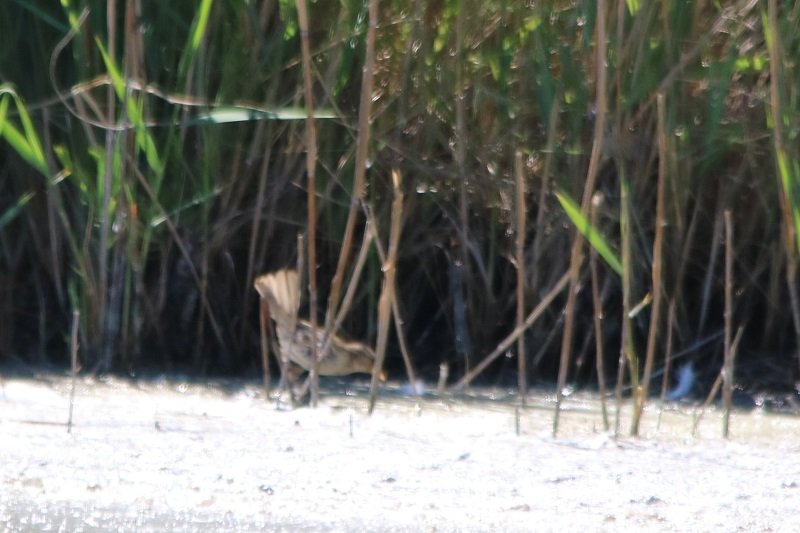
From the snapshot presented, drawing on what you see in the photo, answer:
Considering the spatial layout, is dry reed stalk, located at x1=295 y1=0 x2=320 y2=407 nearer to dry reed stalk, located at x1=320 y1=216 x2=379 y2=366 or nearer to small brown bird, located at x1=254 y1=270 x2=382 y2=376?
dry reed stalk, located at x1=320 y1=216 x2=379 y2=366

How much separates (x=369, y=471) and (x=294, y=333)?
81cm

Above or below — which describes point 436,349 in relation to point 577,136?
below

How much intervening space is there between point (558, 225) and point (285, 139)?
798mm

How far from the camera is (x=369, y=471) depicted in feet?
8.50

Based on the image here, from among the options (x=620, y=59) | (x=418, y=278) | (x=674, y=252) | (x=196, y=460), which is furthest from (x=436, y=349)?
(x=196, y=460)

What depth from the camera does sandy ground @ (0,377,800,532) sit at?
7.71 feet

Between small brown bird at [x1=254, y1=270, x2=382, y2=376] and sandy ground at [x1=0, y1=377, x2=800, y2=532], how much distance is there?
0.65ft

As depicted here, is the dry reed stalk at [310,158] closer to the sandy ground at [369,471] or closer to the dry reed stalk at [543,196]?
the sandy ground at [369,471]

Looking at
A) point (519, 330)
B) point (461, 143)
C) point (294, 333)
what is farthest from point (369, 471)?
point (461, 143)

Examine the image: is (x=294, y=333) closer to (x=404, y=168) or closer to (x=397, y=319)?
(x=397, y=319)

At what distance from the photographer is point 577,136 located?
3.66m

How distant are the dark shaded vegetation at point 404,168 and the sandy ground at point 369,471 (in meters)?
0.57

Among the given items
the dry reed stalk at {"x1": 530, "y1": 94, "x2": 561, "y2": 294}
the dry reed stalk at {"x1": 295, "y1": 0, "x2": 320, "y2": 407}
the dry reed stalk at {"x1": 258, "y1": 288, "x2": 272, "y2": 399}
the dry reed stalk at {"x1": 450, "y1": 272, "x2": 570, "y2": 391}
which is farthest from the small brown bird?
the dry reed stalk at {"x1": 530, "y1": 94, "x2": 561, "y2": 294}

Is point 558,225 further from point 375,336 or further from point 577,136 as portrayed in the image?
point 375,336
